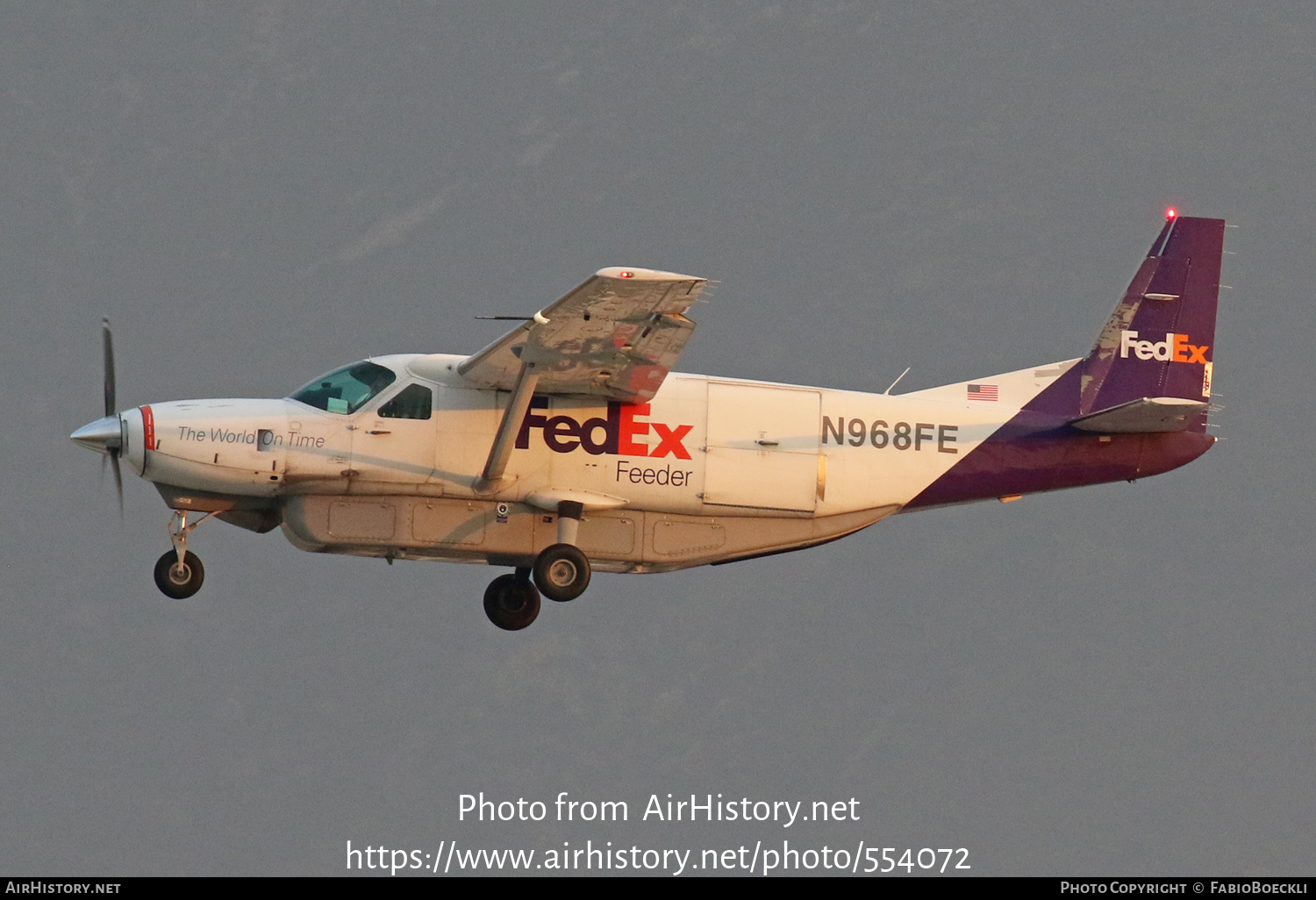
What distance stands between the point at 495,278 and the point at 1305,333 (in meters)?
36.3

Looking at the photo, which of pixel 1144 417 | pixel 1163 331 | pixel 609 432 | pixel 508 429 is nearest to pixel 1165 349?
pixel 1163 331

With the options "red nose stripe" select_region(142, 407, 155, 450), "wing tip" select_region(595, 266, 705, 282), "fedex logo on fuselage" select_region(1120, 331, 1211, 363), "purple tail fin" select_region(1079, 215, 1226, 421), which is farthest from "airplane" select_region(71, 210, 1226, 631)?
"wing tip" select_region(595, 266, 705, 282)

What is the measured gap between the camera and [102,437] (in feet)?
91.7

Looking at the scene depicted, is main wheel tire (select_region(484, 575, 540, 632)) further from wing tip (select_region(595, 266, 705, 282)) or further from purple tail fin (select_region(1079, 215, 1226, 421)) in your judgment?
purple tail fin (select_region(1079, 215, 1226, 421))

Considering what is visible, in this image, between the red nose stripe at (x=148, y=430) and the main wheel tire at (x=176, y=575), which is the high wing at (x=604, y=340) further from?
the main wheel tire at (x=176, y=575)

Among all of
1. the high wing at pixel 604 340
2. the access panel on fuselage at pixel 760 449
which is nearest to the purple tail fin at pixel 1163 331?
the access panel on fuselage at pixel 760 449

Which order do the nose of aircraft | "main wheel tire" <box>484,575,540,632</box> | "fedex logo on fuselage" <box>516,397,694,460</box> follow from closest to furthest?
1. the nose of aircraft
2. "fedex logo on fuselage" <box>516,397,694,460</box>
3. "main wheel tire" <box>484,575,540,632</box>

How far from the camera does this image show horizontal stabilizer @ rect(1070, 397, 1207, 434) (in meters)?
29.3

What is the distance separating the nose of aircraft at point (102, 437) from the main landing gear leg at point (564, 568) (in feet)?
18.6

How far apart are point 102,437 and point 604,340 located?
262 inches

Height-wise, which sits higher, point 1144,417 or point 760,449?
point 1144,417

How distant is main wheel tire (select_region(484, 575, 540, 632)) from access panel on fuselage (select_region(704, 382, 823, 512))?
10.2 ft

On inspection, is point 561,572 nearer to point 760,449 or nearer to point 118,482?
point 760,449
